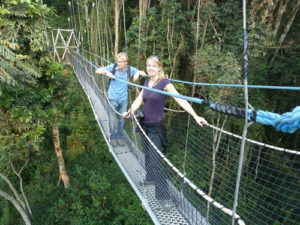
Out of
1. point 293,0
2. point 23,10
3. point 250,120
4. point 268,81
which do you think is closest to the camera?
point 250,120

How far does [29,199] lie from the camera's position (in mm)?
5074

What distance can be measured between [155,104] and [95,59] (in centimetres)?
386

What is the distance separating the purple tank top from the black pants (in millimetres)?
41

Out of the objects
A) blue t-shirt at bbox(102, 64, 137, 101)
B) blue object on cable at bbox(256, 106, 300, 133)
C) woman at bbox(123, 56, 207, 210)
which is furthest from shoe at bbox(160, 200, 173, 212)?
blue t-shirt at bbox(102, 64, 137, 101)

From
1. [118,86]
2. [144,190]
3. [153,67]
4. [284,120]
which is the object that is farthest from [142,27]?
[284,120]

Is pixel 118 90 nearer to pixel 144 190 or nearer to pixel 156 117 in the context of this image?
pixel 156 117

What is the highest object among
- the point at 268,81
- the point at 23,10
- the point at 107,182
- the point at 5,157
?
the point at 23,10

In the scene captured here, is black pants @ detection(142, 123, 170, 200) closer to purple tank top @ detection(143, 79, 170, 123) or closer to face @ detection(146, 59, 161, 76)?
purple tank top @ detection(143, 79, 170, 123)

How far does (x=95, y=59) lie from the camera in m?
4.78

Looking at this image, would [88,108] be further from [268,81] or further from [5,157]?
[268,81]

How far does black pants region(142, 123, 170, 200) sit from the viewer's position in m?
1.28

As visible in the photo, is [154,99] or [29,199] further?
[29,199]

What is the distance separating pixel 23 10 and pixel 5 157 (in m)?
2.97

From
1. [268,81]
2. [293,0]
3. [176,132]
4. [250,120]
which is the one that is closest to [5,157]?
[176,132]
